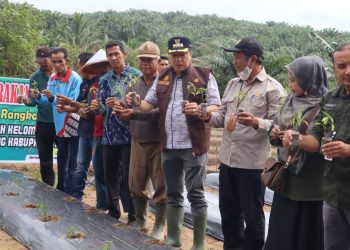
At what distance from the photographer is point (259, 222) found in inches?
144

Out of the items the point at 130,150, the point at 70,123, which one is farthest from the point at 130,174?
the point at 70,123

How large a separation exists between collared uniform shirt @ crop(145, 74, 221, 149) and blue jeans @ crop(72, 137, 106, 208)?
1235mm

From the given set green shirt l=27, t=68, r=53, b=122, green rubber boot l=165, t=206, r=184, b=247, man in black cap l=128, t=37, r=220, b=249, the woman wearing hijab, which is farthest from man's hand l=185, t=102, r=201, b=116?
green shirt l=27, t=68, r=53, b=122

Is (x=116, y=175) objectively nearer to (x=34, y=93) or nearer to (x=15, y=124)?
(x=34, y=93)

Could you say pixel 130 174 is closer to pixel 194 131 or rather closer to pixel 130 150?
pixel 130 150

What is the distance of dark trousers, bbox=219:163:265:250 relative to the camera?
143 inches

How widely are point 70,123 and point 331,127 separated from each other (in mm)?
3702

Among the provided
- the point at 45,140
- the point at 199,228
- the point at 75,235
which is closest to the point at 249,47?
the point at 199,228

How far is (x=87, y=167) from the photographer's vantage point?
18.2ft

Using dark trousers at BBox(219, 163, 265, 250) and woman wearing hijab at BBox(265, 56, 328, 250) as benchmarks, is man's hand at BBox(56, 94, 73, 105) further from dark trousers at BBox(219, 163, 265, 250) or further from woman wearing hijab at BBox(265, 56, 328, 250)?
woman wearing hijab at BBox(265, 56, 328, 250)

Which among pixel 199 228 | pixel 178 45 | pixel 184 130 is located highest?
pixel 178 45

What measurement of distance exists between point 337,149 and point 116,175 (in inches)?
113

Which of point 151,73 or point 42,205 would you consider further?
point 42,205

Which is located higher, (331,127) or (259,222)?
(331,127)
